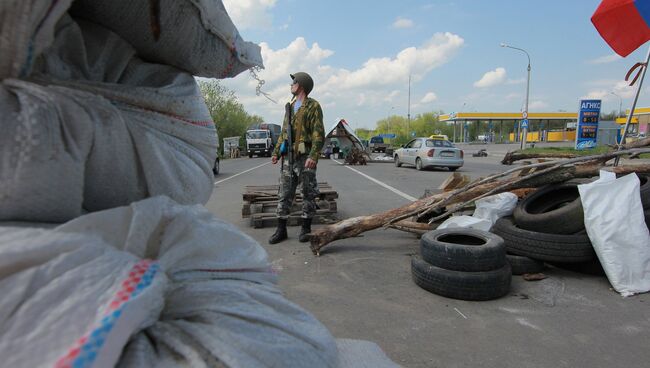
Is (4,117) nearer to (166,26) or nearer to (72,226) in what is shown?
(72,226)

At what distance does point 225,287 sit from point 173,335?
17cm

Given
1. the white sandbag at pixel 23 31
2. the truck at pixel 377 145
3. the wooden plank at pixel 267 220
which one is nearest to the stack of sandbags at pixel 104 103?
the white sandbag at pixel 23 31

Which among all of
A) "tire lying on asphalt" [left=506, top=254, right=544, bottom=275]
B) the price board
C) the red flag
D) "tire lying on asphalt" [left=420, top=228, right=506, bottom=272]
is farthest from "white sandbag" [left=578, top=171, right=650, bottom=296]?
the price board

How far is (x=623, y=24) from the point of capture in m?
4.82

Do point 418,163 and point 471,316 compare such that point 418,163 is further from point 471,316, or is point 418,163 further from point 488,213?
point 471,316

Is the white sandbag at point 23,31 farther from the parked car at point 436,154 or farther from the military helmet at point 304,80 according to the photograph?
the parked car at point 436,154

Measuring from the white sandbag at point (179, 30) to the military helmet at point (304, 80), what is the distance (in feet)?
12.4

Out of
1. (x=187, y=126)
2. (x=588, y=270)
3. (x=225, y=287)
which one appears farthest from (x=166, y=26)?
(x=588, y=270)

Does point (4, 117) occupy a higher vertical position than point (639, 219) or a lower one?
higher

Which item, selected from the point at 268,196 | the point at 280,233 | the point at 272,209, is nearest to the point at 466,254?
the point at 280,233

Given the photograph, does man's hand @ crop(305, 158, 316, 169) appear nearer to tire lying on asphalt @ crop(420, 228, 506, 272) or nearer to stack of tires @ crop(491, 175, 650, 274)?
tire lying on asphalt @ crop(420, 228, 506, 272)

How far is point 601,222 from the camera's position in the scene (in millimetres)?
3246

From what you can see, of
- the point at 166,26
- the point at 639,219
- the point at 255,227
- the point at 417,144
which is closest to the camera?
the point at 166,26

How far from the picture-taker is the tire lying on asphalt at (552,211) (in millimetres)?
3477
